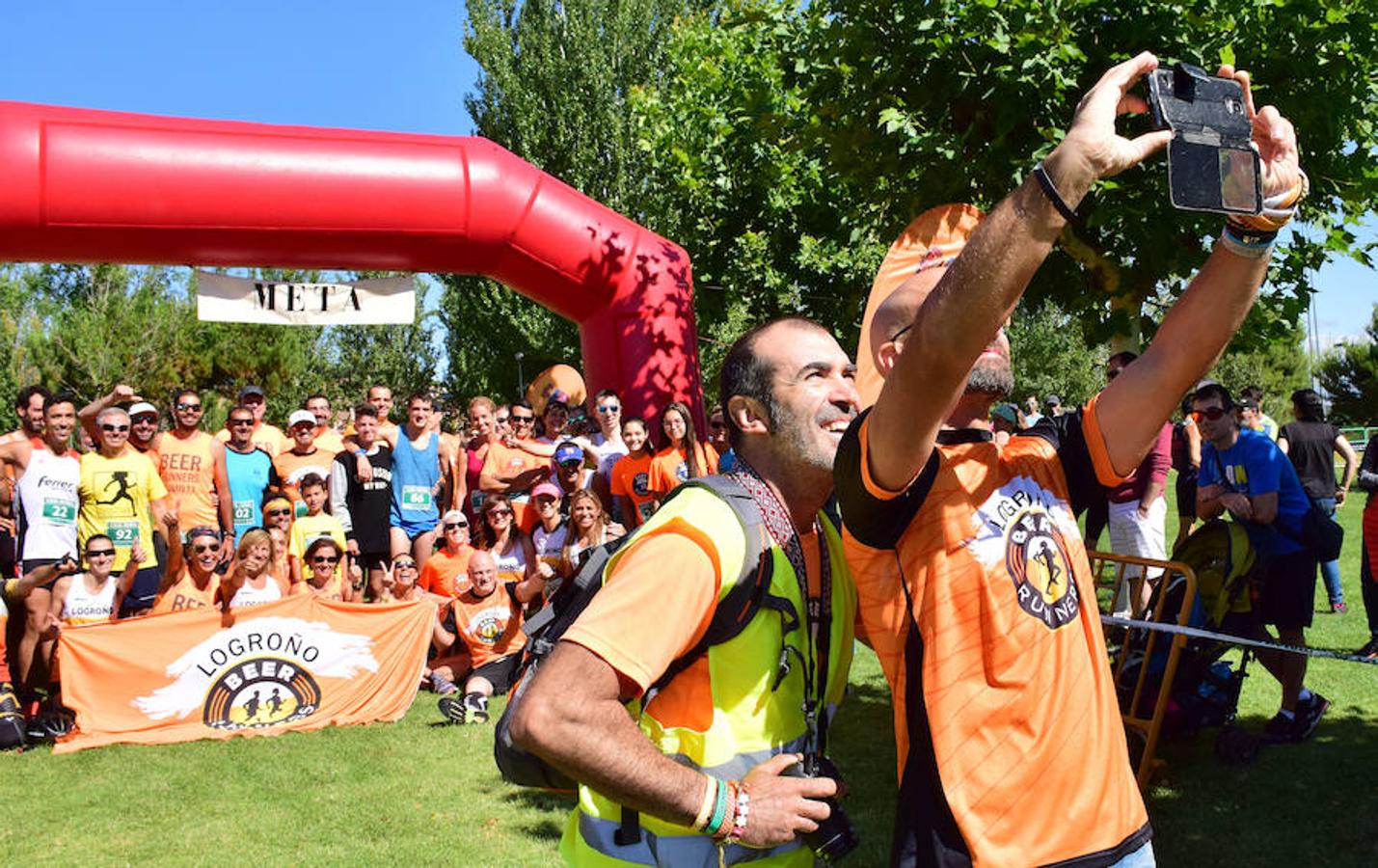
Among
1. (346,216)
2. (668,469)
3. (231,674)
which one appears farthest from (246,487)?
(668,469)

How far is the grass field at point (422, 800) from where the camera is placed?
4473 millimetres

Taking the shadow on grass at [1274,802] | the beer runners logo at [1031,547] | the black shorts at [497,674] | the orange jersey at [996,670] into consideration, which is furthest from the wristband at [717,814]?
the black shorts at [497,674]

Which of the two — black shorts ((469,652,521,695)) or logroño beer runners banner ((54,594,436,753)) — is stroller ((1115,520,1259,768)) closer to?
black shorts ((469,652,521,695))

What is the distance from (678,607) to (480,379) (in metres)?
25.8

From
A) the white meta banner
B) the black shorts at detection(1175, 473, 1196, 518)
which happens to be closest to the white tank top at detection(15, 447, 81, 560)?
the white meta banner

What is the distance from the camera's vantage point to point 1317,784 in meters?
4.91

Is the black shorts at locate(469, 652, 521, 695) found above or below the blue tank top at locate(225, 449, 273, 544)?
below

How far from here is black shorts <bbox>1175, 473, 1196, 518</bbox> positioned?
9.33m

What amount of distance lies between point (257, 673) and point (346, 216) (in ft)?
11.5

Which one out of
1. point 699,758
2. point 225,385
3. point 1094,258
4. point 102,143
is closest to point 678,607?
point 699,758

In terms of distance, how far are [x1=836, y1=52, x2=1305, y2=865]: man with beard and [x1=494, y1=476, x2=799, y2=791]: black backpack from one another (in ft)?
0.59

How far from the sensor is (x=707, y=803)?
1.57 meters

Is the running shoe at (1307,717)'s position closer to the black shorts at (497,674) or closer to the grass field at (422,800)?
the grass field at (422,800)

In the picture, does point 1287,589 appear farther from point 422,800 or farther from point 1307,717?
point 422,800
